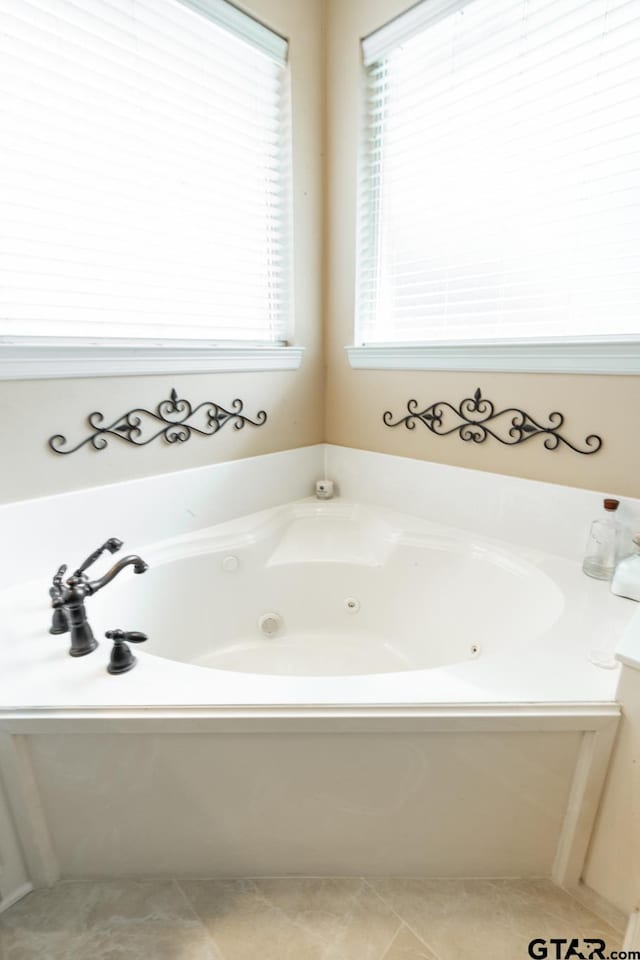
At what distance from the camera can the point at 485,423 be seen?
1.62 metres

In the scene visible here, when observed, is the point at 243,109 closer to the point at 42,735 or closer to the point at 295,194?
the point at 295,194

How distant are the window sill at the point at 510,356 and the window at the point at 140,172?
1.65ft

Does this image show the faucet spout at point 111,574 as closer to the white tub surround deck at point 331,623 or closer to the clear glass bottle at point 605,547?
the white tub surround deck at point 331,623

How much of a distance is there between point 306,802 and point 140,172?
1752 mm

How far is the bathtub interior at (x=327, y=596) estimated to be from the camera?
1505 mm

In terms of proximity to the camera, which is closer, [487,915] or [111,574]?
[487,915]

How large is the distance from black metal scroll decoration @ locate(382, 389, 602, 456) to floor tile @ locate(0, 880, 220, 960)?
1.52m

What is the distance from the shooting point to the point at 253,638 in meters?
1.76

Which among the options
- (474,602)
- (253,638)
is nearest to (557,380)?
(474,602)

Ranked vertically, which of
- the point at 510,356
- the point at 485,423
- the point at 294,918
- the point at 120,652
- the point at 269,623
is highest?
the point at 510,356

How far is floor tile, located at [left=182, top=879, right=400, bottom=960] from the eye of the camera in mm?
924

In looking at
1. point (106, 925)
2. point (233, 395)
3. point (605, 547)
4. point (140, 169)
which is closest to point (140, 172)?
point (140, 169)

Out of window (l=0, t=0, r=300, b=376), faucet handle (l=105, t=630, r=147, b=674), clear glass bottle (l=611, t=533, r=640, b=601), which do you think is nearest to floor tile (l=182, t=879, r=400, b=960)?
faucet handle (l=105, t=630, r=147, b=674)

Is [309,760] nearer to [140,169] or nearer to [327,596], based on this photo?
[327,596]
